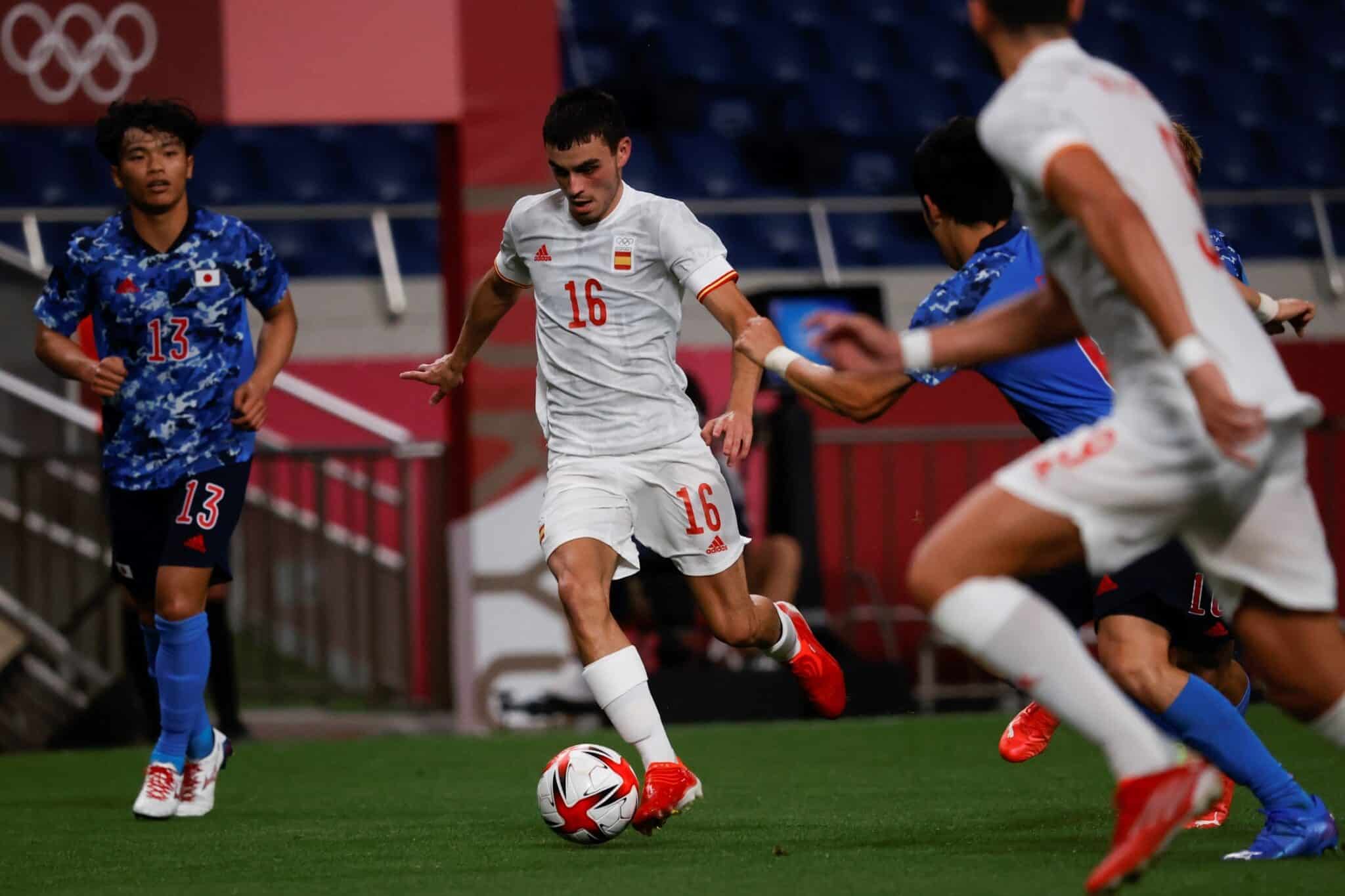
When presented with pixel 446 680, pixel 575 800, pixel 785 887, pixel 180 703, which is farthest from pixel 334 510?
pixel 785 887

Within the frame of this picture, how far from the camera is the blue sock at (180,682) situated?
5.92 metres

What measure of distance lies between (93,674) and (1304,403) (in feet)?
23.4

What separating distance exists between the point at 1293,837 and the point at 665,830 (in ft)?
5.62

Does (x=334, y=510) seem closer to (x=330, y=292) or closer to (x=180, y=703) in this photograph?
(x=330, y=292)

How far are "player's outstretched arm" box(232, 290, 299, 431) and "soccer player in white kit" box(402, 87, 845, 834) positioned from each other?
645 millimetres

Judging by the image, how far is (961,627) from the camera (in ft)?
11.3

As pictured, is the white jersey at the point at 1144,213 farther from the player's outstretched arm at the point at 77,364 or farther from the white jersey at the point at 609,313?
the player's outstretched arm at the point at 77,364

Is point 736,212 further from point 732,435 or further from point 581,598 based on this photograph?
point 581,598

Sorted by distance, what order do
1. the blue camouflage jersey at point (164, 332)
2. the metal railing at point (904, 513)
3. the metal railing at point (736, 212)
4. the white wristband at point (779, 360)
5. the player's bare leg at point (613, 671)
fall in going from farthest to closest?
1. the metal railing at point (736, 212)
2. the metal railing at point (904, 513)
3. the blue camouflage jersey at point (164, 332)
4. the player's bare leg at point (613, 671)
5. the white wristband at point (779, 360)

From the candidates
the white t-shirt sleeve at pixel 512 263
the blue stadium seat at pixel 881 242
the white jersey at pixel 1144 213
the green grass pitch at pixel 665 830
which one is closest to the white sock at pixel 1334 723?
the green grass pitch at pixel 665 830

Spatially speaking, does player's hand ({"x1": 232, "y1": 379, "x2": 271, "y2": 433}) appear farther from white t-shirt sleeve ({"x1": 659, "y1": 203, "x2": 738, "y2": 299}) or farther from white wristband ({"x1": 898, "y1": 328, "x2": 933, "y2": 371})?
white wristband ({"x1": 898, "y1": 328, "x2": 933, "y2": 371})

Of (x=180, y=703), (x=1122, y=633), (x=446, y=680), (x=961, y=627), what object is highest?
(x=961, y=627)

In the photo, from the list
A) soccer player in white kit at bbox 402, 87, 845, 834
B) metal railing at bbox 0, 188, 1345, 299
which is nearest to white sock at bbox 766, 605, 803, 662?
soccer player in white kit at bbox 402, 87, 845, 834

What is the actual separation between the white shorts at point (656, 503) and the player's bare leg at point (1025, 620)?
1.90m
